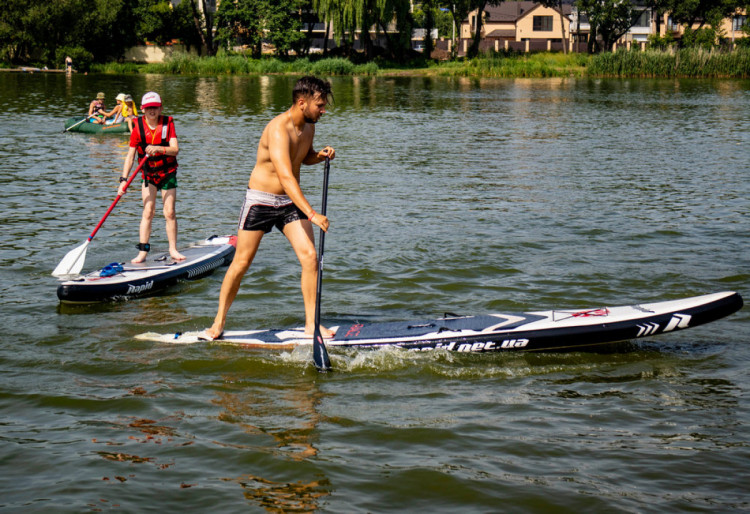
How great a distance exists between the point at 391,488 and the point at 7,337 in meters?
4.85

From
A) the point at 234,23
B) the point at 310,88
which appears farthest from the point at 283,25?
the point at 310,88

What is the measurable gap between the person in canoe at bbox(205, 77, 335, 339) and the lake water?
0.90 metres

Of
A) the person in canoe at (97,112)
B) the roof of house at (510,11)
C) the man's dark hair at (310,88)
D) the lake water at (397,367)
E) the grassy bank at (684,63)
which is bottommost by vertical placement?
the lake water at (397,367)

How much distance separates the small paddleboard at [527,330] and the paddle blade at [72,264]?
8.08 feet

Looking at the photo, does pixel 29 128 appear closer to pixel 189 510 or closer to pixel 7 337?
pixel 7 337

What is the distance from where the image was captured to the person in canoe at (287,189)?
7.03 m

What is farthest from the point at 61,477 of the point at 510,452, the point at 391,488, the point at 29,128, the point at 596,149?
the point at 29,128

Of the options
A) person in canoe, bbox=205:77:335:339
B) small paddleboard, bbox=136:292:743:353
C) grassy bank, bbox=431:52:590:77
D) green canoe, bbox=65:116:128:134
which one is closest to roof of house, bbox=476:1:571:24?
grassy bank, bbox=431:52:590:77

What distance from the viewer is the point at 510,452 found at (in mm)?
5801

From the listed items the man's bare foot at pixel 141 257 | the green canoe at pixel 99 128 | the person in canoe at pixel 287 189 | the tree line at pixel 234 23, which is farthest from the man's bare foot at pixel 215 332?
the tree line at pixel 234 23

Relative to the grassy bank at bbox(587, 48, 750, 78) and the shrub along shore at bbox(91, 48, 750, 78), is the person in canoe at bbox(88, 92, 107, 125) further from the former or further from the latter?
the grassy bank at bbox(587, 48, 750, 78)

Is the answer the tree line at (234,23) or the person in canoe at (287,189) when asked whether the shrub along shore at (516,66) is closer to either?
the tree line at (234,23)

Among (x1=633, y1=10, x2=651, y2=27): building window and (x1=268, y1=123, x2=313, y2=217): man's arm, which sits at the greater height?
(x1=633, y1=10, x2=651, y2=27): building window

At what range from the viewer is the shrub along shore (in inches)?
2261
